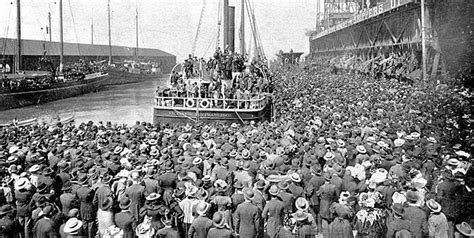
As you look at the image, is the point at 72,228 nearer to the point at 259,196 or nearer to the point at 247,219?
the point at 247,219

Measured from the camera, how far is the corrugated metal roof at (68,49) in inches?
2262

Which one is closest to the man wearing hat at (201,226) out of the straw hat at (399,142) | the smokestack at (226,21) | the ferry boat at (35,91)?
the straw hat at (399,142)

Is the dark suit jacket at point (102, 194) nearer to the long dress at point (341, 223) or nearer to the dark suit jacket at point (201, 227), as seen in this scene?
the dark suit jacket at point (201, 227)

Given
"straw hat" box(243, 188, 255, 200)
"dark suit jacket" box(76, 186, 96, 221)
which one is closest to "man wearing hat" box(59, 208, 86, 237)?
"dark suit jacket" box(76, 186, 96, 221)

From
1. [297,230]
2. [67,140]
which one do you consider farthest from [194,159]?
[67,140]

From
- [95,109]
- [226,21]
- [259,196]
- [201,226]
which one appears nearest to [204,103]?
[226,21]

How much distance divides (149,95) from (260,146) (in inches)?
1942

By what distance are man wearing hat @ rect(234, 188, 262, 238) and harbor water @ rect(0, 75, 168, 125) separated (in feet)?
85.7

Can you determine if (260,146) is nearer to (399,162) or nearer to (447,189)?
(399,162)

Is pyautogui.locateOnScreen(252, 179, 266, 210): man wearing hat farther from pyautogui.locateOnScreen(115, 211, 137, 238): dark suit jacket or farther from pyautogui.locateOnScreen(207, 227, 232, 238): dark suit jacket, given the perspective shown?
pyautogui.locateOnScreen(115, 211, 137, 238): dark suit jacket

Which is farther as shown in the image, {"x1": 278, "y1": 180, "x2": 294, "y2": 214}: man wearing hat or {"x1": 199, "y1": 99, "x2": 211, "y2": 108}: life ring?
{"x1": 199, "y1": 99, "x2": 211, "y2": 108}: life ring

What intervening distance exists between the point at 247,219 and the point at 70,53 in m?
74.1

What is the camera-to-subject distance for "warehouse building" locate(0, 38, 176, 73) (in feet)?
187

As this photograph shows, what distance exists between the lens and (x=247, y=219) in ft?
21.8
